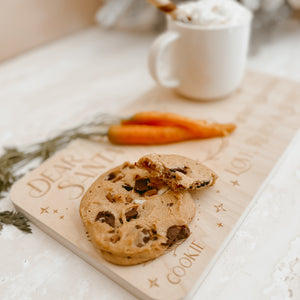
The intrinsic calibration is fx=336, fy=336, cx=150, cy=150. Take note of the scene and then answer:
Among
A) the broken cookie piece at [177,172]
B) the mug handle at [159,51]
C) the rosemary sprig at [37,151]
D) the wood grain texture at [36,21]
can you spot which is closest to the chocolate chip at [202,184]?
the broken cookie piece at [177,172]

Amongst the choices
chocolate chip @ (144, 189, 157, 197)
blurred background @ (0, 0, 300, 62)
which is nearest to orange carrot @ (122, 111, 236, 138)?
chocolate chip @ (144, 189, 157, 197)

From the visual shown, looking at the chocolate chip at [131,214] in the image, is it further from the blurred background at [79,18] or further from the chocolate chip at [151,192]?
the blurred background at [79,18]

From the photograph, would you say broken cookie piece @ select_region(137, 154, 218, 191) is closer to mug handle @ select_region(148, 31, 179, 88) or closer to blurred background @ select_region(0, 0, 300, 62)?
mug handle @ select_region(148, 31, 179, 88)

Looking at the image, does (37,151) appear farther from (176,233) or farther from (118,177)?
(176,233)

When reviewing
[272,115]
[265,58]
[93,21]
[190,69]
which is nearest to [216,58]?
[190,69]

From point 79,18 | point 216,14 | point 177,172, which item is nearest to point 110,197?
point 177,172
